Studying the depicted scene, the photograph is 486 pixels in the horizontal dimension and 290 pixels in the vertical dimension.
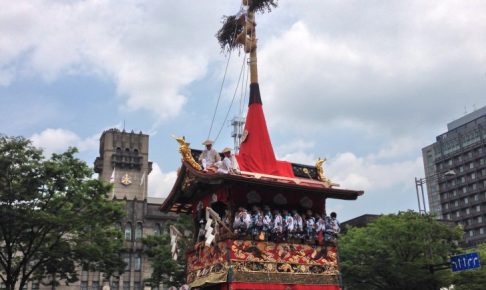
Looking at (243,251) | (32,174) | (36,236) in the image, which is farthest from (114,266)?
(243,251)

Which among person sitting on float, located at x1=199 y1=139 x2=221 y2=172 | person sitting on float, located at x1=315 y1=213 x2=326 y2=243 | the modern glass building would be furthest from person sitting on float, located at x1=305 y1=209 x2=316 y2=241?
the modern glass building

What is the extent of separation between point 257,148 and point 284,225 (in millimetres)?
3750

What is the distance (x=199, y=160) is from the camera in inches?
800

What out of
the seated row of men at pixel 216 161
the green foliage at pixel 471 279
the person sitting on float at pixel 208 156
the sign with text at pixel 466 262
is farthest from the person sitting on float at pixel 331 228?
the green foliage at pixel 471 279

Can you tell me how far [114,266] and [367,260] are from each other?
53.9ft

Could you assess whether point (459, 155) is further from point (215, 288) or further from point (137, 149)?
Result: point (215, 288)

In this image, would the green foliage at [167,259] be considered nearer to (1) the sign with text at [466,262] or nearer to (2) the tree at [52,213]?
(2) the tree at [52,213]

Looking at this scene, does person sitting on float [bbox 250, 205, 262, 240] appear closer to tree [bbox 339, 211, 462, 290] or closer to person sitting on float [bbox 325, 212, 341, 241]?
person sitting on float [bbox 325, 212, 341, 241]

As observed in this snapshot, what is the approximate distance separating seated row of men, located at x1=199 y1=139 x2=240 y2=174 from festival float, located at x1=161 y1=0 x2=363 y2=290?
0.08 meters

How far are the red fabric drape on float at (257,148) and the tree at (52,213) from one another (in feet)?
44.6

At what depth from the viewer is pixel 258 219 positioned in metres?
18.2

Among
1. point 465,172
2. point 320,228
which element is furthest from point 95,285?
point 465,172

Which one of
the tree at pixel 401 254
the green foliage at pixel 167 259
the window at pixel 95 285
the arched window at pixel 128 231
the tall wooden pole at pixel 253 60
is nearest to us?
the tall wooden pole at pixel 253 60

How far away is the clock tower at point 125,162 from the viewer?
74.6 m
